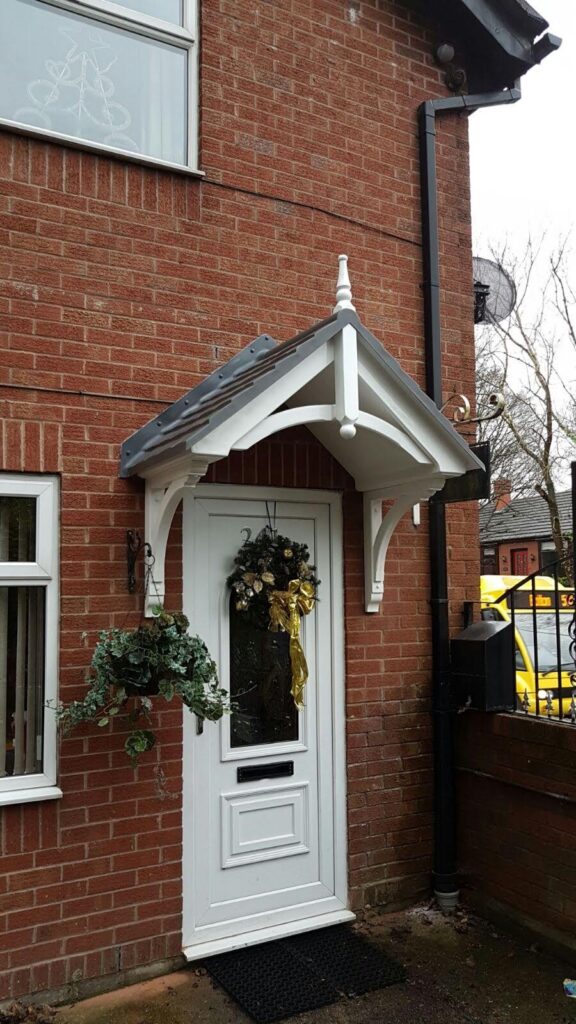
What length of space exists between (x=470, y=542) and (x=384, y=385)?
1.75 metres

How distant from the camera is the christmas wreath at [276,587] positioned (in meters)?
4.36

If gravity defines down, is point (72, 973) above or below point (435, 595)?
below

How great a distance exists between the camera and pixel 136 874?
4.01 meters

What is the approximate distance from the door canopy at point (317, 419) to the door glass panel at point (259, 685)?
26.5 inches

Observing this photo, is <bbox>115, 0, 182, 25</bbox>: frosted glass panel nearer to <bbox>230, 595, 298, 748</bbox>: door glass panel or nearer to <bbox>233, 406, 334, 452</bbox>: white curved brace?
<bbox>233, 406, 334, 452</bbox>: white curved brace

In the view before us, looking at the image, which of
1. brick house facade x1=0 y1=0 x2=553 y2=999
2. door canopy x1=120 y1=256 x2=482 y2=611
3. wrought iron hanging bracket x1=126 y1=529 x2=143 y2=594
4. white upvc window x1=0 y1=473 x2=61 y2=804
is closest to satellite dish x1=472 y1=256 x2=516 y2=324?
brick house facade x1=0 y1=0 x2=553 y2=999

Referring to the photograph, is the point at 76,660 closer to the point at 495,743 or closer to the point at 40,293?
the point at 40,293

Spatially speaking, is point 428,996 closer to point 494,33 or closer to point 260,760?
point 260,760

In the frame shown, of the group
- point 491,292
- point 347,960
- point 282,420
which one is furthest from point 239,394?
point 491,292

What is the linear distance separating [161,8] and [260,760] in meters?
4.36

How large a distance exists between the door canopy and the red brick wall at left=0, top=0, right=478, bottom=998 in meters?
0.16

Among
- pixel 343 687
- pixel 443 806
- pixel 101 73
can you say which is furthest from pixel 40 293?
pixel 443 806

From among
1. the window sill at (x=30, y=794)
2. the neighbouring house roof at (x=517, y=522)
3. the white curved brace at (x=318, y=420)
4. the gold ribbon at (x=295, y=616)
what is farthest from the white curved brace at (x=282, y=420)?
the neighbouring house roof at (x=517, y=522)

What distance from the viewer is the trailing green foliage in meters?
3.69
